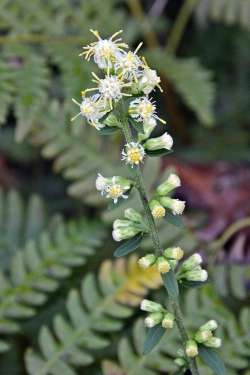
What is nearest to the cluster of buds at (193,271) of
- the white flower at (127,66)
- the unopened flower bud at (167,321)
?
the unopened flower bud at (167,321)

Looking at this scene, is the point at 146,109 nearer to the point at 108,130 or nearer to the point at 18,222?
the point at 108,130

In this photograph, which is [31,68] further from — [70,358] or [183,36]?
[183,36]

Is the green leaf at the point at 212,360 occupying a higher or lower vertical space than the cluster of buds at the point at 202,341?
lower

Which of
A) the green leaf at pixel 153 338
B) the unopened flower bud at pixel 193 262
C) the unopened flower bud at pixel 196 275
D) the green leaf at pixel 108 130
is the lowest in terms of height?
the green leaf at pixel 153 338

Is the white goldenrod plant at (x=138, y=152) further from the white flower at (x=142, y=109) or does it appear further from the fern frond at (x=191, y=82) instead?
the fern frond at (x=191, y=82)

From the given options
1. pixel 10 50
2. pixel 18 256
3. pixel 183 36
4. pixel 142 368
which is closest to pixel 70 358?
pixel 142 368

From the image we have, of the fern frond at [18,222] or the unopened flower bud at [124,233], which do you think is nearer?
the unopened flower bud at [124,233]

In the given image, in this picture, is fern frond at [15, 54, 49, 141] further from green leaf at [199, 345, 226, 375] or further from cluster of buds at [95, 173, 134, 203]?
green leaf at [199, 345, 226, 375]
